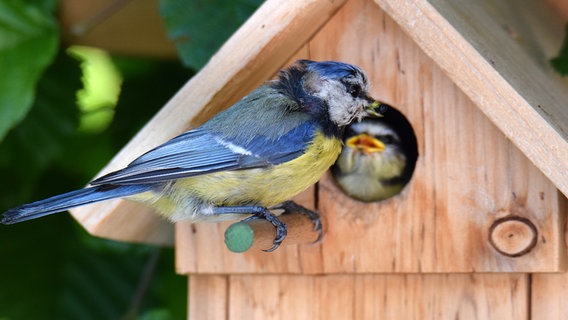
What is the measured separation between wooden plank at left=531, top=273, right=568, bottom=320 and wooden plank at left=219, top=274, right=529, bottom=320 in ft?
0.07

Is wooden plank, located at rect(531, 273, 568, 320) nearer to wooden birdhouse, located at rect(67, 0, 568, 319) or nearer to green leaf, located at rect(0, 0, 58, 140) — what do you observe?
wooden birdhouse, located at rect(67, 0, 568, 319)

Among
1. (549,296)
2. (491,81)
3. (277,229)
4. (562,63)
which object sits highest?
(562,63)

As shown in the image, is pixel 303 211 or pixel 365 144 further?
pixel 365 144

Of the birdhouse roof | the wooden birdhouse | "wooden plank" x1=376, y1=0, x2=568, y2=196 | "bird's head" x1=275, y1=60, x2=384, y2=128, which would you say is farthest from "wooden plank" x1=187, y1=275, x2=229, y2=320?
"wooden plank" x1=376, y1=0, x2=568, y2=196

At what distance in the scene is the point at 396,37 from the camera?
2504 mm

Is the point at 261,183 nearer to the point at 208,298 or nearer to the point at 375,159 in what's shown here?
the point at 208,298

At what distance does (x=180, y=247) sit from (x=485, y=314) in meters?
0.80

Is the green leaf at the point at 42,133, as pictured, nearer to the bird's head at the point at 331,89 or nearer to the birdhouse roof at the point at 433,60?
the birdhouse roof at the point at 433,60

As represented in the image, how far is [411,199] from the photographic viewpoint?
2.50 meters

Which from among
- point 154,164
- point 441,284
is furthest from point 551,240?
point 154,164

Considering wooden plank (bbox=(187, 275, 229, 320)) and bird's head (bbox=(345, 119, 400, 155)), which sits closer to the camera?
wooden plank (bbox=(187, 275, 229, 320))

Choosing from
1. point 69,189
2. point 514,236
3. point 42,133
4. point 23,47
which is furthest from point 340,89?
point 69,189

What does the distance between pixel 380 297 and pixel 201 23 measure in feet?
3.03

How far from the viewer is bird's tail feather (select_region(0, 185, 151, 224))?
219 cm
